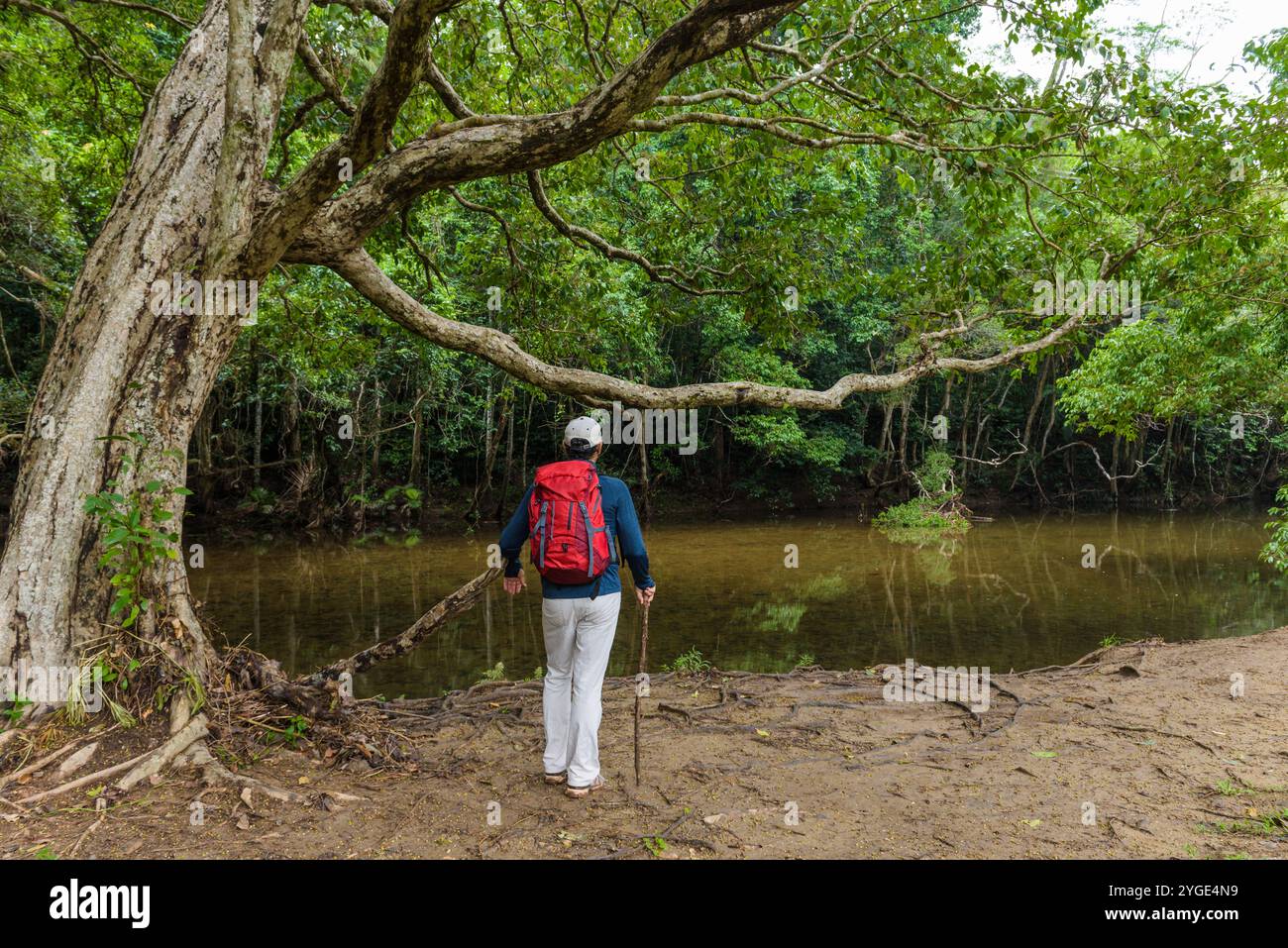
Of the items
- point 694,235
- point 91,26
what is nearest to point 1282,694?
point 694,235

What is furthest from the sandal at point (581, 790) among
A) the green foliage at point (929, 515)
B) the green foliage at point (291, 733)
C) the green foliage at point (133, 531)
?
the green foliage at point (929, 515)

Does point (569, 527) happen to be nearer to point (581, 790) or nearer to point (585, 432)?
point (585, 432)

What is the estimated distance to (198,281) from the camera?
4.13 metres

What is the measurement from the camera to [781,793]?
4035 millimetres

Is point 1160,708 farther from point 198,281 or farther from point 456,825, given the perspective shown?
point 198,281

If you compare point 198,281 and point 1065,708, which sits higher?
point 198,281

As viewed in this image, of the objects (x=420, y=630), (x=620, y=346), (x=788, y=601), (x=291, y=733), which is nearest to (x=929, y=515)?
(x=620, y=346)

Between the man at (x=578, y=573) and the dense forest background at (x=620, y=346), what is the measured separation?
3.13 m

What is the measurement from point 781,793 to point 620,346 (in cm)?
1753

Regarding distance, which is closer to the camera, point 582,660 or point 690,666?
point 582,660

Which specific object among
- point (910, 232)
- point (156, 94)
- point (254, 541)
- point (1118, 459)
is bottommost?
point (254, 541)

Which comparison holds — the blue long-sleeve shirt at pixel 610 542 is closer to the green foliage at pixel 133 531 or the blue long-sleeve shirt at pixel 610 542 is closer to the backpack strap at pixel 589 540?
the backpack strap at pixel 589 540

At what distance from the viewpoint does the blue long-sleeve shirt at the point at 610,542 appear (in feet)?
12.6

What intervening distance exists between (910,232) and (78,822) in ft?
83.1
